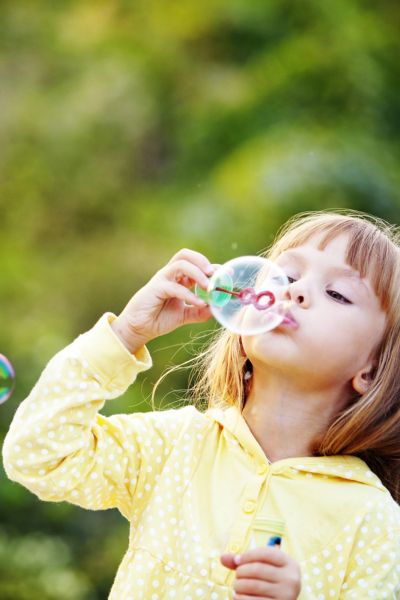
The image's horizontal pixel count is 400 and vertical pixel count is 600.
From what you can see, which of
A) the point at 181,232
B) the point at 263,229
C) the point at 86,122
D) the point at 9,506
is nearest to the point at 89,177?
the point at 86,122

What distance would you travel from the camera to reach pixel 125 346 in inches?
65.4

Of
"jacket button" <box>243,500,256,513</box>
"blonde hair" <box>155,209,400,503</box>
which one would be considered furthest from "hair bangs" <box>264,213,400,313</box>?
"jacket button" <box>243,500,256,513</box>

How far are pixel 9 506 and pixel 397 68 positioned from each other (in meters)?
3.85

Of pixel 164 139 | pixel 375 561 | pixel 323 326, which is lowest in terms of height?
pixel 375 561

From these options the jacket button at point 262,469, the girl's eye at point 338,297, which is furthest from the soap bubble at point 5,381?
the girl's eye at point 338,297

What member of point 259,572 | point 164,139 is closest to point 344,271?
point 259,572

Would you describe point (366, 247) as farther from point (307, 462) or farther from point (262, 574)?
point (262, 574)

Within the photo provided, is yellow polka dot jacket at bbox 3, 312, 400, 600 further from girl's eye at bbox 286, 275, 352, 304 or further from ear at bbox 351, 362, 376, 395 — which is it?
girl's eye at bbox 286, 275, 352, 304

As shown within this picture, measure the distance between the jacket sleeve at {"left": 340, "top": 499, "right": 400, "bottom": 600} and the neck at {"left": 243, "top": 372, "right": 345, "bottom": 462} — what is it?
180 mm

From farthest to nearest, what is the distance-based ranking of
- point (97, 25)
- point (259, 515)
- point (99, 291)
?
point (97, 25)
point (99, 291)
point (259, 515)

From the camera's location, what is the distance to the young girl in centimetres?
156

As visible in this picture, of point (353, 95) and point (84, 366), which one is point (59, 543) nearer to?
point (84, 366)

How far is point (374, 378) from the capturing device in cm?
174

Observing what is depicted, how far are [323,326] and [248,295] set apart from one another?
0.14 metres
